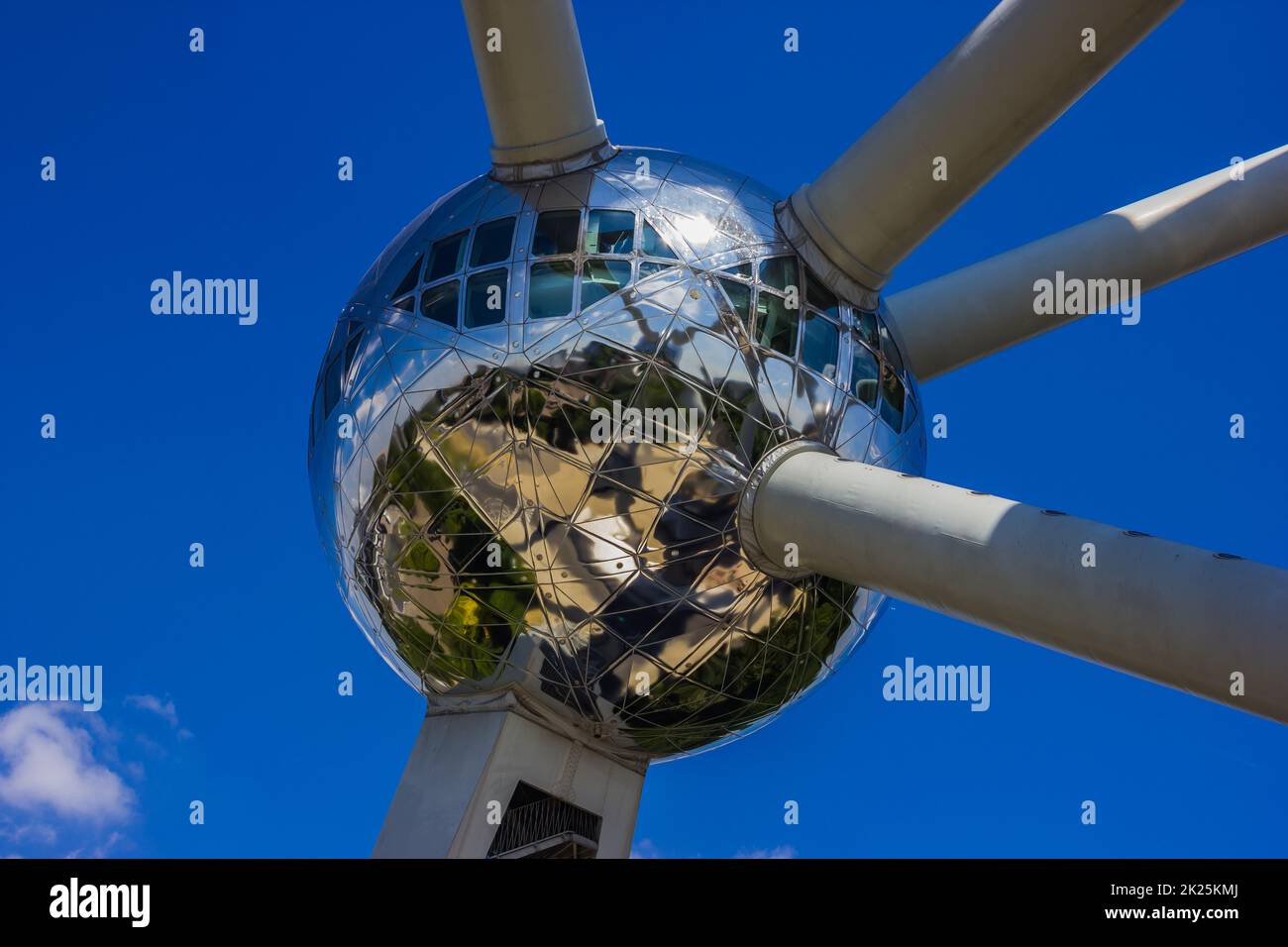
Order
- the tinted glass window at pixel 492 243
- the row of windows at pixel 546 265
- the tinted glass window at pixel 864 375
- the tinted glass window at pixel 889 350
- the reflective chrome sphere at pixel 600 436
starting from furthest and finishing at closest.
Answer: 1. the tinted glass window at pixel 889 350
2. the tinted glass window at pixel 864 375
3. the tinted glass window at pixel 492 243
4. the row of windows at pixel 546 265
5. the reflective chrome sphere at pixel 600 436

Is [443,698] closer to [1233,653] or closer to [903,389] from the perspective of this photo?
[903,389]

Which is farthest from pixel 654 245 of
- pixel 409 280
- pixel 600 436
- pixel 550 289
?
pixel 409 280

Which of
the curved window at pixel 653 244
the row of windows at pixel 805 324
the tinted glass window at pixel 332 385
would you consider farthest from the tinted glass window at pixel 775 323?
the tinted glass window at pixel 332 385

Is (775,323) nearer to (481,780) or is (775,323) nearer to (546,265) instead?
(546,265)

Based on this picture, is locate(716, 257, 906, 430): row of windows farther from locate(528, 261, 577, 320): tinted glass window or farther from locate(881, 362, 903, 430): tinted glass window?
locate(528, 261, 577, 320): tinted glass window

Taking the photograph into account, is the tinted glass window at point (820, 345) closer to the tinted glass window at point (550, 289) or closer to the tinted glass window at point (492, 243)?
the tinted glass window at point (550, 289)

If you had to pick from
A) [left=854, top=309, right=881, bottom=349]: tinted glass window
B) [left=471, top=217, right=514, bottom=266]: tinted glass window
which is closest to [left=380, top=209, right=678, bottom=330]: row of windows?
[left=471, top=217, right=514, bottom=266]: tinted glass window
